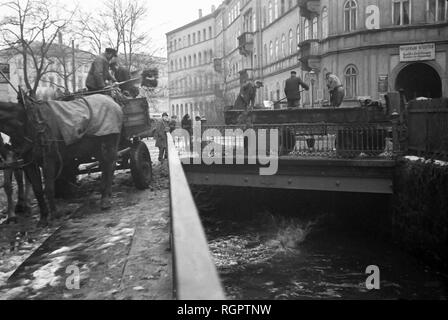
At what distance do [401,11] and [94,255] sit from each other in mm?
23681

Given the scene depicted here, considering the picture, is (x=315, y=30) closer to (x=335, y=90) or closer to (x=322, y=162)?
(x=335, y=90)

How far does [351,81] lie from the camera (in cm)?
2631

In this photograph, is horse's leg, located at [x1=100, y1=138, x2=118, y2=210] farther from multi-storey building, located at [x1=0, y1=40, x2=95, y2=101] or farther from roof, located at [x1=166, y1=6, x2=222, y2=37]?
roof, located at [x1=166, y1=6, x2=222, y2=37]

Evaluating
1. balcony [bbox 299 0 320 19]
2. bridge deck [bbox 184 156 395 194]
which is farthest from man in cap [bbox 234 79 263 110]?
balcony [bbox 299 0 320 19]

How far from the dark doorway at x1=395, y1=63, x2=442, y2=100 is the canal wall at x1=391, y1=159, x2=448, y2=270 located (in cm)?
1708

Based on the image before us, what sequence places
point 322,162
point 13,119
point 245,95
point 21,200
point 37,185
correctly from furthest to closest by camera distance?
point 245,95 → point 322,162 → point 21,200 → point 37,185 → point 13,119

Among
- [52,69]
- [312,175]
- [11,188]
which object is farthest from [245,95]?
[52,69]

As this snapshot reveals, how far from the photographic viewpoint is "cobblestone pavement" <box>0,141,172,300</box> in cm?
426

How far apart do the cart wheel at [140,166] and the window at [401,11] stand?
749 inches

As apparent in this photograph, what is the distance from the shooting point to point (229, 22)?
196ft

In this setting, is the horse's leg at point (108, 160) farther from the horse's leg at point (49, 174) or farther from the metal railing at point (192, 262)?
the metal railing at point (192, 262)

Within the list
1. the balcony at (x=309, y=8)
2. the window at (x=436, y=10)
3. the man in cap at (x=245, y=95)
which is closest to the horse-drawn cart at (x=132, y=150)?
the man in cap at (x=245, y=95)

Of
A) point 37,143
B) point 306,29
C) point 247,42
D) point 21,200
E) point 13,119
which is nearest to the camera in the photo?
point 13,119
